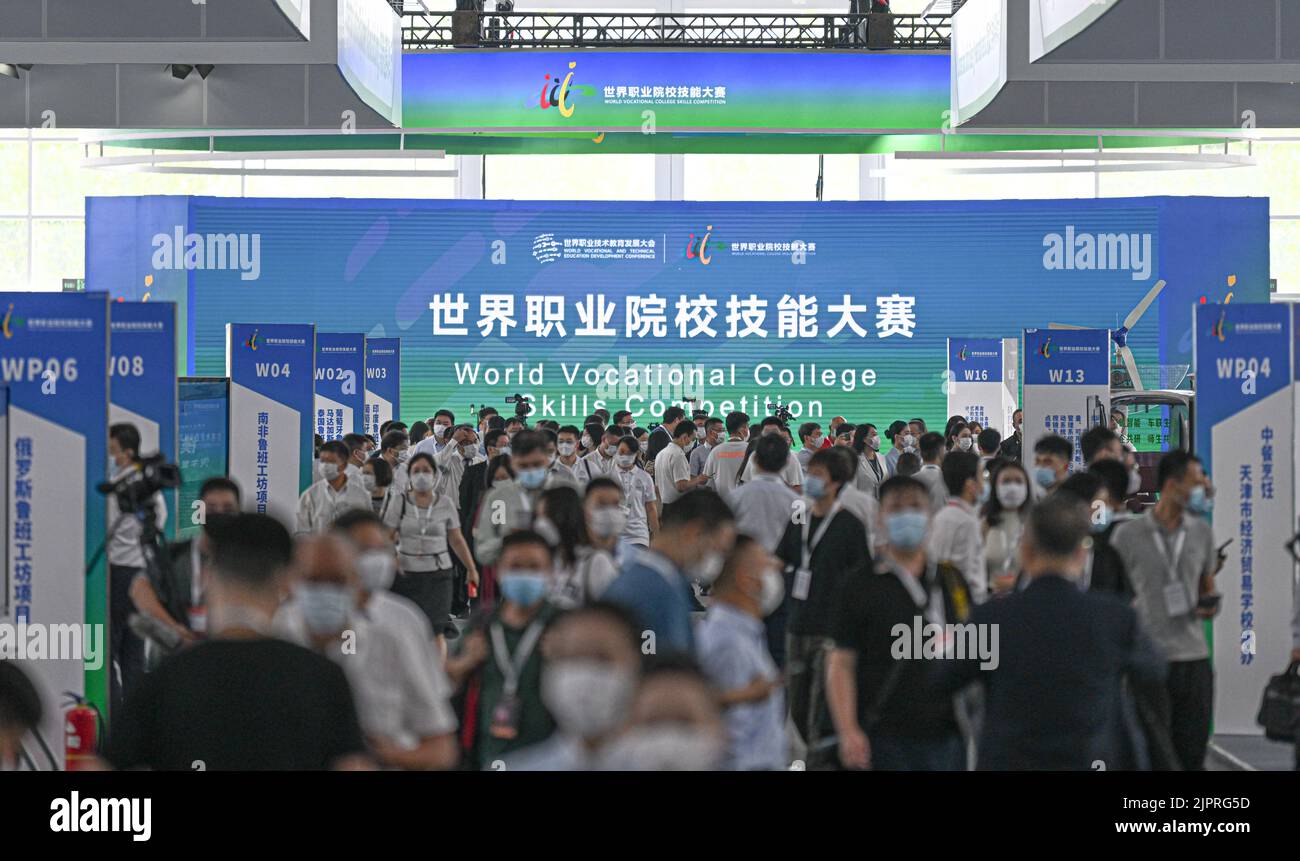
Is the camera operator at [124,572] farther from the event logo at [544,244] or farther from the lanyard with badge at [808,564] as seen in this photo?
the event logo at [544,244]

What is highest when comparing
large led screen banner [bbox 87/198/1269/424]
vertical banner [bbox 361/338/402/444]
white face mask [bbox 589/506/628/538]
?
large led screen banner [bbox 87/198/1269/424]

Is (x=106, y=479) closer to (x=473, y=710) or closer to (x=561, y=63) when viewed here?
(x=473, y=710)

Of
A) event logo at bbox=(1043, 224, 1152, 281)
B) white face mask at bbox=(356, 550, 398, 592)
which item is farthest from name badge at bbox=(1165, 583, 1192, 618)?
event logo at bbox=(1043, 224, 1152, 281)

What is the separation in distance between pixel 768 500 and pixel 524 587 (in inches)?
123

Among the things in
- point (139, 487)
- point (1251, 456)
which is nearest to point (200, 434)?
point (139, 487)

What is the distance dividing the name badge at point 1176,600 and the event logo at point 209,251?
16.4 metres

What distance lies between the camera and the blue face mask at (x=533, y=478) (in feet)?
23.7

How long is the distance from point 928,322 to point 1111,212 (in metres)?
2.53

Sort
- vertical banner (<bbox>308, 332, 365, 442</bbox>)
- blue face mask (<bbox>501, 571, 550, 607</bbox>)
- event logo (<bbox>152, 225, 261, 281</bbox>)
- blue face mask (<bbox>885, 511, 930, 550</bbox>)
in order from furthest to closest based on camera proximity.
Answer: event logo (<bbox>152, 225, 261, 281</bbox>)
vertical banner (<bbox>308, 332, 365, 442</bbox>)
blue face mask (<bbox>885, 511, 930, 550</bbox>)
blue face mask (<bbox>501, 571, 550, 607</bbox>)

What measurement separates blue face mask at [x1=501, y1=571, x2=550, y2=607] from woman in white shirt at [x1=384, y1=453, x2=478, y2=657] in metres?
3.90

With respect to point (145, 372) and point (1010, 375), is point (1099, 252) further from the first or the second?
point (145, 372)

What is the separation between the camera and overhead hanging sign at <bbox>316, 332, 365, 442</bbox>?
13.9 m

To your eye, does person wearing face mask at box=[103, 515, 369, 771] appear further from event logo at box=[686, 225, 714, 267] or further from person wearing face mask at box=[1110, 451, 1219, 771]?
event logo at box=[686, 225, 714, 267]
